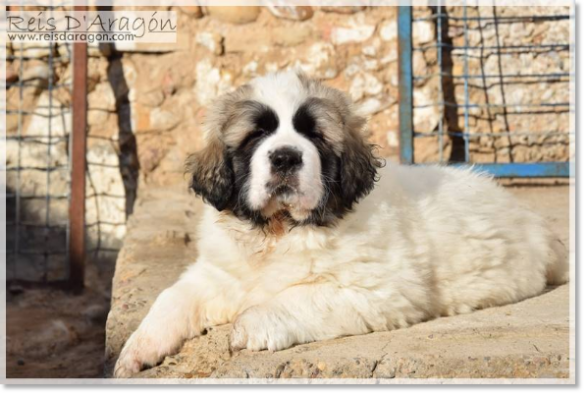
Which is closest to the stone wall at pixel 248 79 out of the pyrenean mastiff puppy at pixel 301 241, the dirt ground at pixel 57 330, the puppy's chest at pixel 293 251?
the dirt ground at pixel 57 330

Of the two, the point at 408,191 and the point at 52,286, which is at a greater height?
the point at 408,191

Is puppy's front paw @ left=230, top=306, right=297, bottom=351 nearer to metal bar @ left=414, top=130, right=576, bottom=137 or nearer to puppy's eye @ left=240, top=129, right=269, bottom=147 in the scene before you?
puppy's eye @ left=240, top=129, right=269, bottom=147

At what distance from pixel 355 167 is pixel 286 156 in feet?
1.11

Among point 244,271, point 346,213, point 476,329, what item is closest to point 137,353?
point 244,271

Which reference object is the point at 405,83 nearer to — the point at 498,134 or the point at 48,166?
the point at 498,134

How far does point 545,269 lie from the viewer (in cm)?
353

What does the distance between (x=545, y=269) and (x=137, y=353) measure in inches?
76.5

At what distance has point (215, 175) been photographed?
2.79 m

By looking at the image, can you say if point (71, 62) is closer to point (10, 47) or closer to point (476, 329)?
→ point (10, 47)

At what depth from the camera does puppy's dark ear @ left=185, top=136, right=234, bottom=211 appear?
9.09ft

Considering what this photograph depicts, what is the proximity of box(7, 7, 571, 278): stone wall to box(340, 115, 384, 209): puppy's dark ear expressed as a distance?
96.3 inches

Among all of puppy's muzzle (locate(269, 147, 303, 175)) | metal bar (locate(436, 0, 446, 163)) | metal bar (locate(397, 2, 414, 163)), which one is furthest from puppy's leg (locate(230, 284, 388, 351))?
metal bar (locate(436, 0, 446, 163))

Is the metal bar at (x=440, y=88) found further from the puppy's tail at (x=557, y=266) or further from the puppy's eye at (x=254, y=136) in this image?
the puppy's eye at (x=254, y=136)

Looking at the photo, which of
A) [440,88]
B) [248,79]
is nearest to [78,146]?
[248,79]
